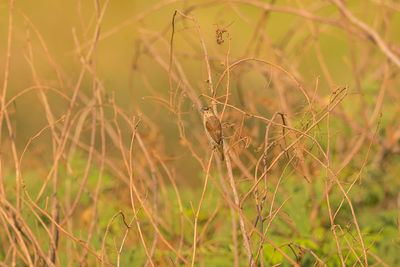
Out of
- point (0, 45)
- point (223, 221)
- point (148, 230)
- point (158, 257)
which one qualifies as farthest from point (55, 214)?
point (0, 45)

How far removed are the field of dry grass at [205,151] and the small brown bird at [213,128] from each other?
24 millimetres

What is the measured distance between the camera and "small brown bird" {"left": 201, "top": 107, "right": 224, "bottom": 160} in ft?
Result: 4.58

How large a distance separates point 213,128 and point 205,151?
1.44 m

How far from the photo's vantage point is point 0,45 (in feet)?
13.0

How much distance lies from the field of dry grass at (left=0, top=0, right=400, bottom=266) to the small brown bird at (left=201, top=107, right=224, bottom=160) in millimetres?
24

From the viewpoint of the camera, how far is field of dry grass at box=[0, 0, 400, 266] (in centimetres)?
148

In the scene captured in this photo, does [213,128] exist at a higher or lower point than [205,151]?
higher

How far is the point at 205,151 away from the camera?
2.84 meters

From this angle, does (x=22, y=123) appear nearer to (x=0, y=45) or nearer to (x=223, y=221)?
(x=0, y=45)

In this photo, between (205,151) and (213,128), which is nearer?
(213,128)

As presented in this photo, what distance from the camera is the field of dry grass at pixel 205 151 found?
1480 mm

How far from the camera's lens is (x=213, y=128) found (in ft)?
4.62

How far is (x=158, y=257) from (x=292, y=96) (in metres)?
1.72

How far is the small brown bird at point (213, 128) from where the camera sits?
140 cm
